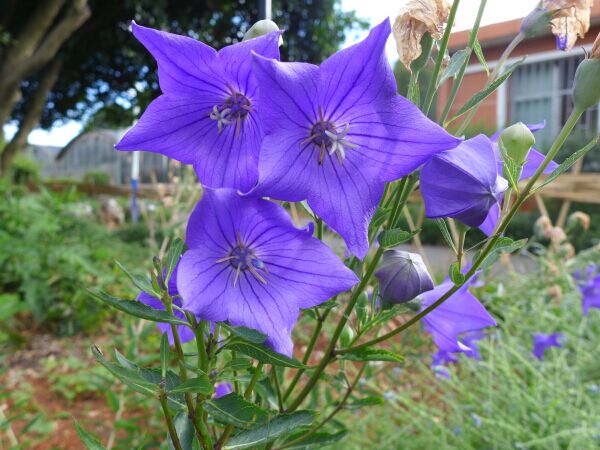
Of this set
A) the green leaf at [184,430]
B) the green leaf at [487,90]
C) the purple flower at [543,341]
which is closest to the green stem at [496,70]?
the green leaf at [487,90]

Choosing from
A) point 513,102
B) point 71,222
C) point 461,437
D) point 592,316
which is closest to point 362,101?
point 461,437

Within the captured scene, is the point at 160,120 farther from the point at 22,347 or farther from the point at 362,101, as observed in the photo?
the point at 22,347

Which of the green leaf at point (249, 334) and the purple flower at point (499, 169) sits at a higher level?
the purple flower at point (499, 169)

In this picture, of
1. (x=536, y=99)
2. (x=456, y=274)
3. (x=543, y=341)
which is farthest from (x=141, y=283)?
→ (x=536, y=99)

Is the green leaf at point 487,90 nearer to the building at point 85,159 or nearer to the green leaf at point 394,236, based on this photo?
the green leaf at point 394,236

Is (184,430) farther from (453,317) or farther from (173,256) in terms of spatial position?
A: (453,317)
